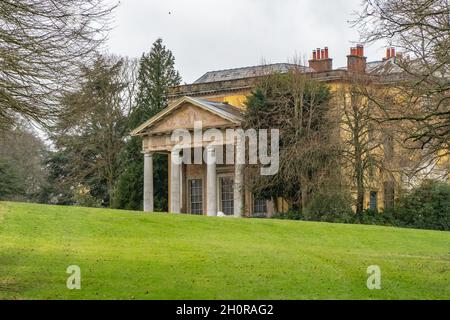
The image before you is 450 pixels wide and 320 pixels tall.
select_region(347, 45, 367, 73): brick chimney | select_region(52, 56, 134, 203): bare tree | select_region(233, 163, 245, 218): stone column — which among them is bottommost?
select_region(233, 163, 245, 218): stone column

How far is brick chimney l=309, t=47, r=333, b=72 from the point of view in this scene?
57.2 m

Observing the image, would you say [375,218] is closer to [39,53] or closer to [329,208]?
[329,208]

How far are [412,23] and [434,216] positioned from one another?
88.3 feet

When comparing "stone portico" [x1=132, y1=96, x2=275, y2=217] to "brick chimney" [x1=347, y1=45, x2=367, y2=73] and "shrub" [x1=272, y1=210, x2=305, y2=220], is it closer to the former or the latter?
"shrub" [x1=272, y1=210, x2=305, y2=220]

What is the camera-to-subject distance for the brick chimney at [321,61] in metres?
57.2

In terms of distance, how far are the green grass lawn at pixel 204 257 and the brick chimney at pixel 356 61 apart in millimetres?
16035

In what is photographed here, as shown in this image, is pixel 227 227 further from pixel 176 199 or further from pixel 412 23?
pixel 176 199

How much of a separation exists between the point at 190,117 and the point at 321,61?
1082 cm

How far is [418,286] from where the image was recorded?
17.2 metres

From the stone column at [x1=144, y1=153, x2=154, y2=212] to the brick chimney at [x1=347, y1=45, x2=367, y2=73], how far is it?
14848 millimetres

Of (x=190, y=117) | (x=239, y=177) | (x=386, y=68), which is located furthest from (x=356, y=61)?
(x=386, y=68)

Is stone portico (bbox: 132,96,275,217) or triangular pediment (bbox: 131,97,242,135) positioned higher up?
triangular pediment (bbox: 131,97,242,135)

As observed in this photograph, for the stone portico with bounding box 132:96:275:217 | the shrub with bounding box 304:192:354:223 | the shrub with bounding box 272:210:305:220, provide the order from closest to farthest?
the shrub with bounding box 304:192:354:223 → the shrub with bounding box 272:210:305:220 → the stone portico with bounding box 132:96:275:217

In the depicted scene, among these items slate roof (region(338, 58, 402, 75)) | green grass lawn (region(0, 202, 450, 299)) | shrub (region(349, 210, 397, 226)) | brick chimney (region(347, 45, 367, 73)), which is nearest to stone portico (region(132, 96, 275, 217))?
shrub (region(349, 210, 397, 226))
